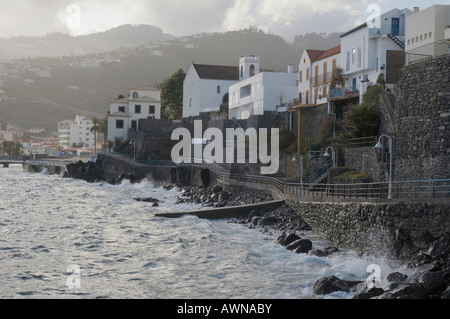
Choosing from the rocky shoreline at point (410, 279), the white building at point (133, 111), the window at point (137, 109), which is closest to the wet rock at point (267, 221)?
the rocky shoreline at point (410, 279)

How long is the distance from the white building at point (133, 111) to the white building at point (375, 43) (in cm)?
4353

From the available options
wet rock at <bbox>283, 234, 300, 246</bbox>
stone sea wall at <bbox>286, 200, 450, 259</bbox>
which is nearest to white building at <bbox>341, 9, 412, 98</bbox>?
stone sea wall at <bbox>286, 200, 450, 259</bbox>

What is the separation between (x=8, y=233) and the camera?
30.1 m

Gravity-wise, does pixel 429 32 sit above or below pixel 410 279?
above

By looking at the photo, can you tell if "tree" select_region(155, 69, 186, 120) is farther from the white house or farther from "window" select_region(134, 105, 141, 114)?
the white house

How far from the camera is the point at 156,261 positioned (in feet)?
74.0

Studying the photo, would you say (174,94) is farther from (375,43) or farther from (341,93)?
(375,43)

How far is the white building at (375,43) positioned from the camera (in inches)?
1523

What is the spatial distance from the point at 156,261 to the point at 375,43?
2524cm

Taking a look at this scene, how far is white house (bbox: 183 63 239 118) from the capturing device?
73.9 meters

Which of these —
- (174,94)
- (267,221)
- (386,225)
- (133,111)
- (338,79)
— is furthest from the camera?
(174,94)

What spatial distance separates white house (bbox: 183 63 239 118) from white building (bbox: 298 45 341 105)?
21266mm

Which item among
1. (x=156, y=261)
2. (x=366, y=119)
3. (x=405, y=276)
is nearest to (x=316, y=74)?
(x=366, y=119)
